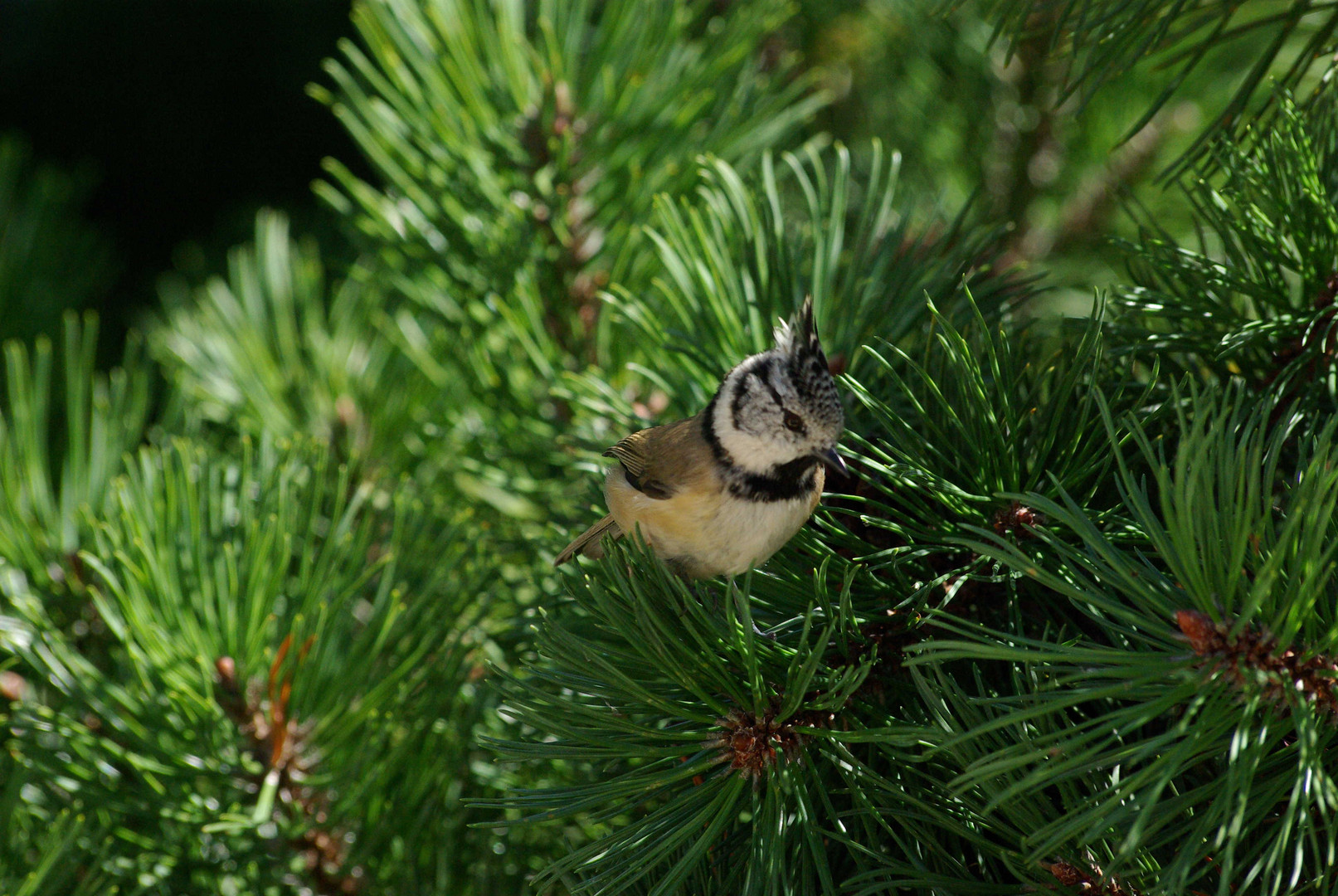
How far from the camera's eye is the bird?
82 cm

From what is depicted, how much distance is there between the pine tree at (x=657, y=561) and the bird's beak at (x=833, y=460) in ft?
0.12

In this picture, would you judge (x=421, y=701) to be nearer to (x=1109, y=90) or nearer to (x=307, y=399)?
(x=307, y=399)

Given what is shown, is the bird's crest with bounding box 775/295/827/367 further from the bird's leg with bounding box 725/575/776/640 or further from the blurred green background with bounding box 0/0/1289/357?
the blurred green background with bounding box 0/0/1289/357

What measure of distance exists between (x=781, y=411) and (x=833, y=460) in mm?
112

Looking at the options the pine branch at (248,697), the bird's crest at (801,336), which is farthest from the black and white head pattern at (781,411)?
the pine branch at (248,697)

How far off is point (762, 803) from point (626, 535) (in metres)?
0.21

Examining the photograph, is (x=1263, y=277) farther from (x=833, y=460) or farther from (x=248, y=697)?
(x=248, y=697)

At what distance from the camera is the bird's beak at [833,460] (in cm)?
76

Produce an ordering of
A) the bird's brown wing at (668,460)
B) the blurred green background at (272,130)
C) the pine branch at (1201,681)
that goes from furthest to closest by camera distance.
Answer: the blurred green background at (272,130)
the bird's brown wing at (668,460)
the pine branch at (1201,681)

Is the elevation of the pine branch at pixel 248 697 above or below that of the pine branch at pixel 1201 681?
below

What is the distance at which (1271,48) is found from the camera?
75 centimetres

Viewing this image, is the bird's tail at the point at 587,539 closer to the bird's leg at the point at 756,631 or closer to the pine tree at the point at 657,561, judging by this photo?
the pine tree at the point at 657,561

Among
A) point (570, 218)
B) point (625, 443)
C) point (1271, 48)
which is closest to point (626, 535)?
point (625, 443)

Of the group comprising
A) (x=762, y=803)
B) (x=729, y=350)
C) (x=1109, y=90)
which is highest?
(x=1109, y=90)
